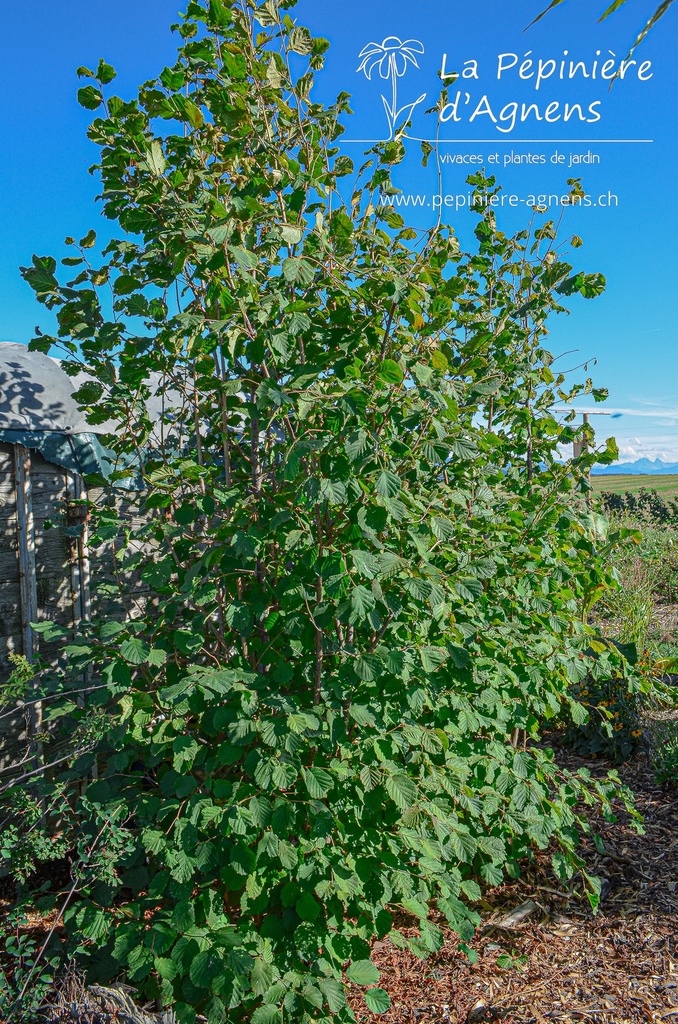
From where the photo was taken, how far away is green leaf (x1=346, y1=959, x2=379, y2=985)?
214cm

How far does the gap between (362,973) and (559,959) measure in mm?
1203

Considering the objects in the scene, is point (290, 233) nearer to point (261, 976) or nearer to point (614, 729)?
point (261, 976)

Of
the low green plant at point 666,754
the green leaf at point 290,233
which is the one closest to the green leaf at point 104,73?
the green leaf at point 290,233

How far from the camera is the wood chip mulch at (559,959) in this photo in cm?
265

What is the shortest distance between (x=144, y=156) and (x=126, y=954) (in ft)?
7.68

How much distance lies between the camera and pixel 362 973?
2158 mm

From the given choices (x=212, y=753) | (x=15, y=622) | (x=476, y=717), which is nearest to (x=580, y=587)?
(x=476, y=717)

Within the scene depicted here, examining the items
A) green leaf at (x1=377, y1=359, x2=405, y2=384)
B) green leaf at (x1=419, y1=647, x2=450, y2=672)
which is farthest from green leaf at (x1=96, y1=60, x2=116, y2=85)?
green leaf at (x1=419, y1=647, x2=450, y2=672)

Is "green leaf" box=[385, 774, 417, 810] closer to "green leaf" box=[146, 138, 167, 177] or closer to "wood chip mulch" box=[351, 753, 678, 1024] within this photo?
"wood chip mulch" box=[351, 753, 678, 1024]

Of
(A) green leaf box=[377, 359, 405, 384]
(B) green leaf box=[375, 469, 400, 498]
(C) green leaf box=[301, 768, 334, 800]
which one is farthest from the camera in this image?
(C) green leaf box=[301, 768, 334, 800]

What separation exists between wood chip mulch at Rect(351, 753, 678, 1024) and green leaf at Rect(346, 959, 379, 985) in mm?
563

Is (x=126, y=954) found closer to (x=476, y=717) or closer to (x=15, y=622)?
(x=476, y=717)

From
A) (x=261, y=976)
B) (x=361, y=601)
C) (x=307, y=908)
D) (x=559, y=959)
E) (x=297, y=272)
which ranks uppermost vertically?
(x=297, y=272)

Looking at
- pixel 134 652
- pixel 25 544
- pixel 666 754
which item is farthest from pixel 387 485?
pixel 666 754
